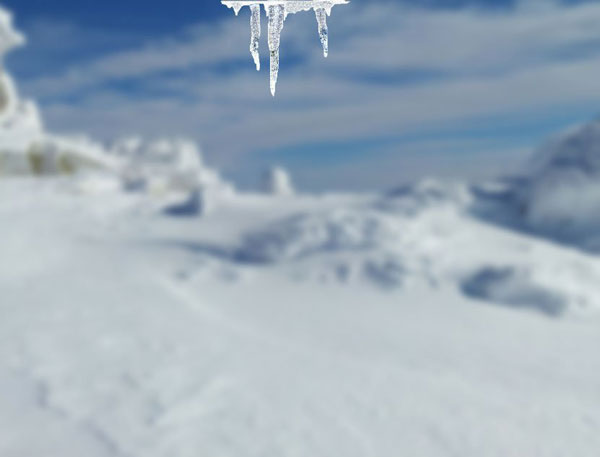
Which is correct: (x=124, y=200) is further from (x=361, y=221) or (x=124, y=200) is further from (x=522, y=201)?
(x=522, y=201)

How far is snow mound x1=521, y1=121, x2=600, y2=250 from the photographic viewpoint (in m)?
6.82

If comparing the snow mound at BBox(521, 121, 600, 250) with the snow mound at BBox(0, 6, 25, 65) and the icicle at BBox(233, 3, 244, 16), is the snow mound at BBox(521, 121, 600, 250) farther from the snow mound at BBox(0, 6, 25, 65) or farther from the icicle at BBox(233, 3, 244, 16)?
the snow mound at BBox(0, 6, 25, 65)

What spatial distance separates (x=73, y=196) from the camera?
29.2 ft

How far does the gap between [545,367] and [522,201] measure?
4.34m

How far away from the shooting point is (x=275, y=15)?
5.50 feet

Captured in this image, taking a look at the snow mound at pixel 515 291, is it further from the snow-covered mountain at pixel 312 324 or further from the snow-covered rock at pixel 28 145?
the snow-covered rock at pixel 28 145

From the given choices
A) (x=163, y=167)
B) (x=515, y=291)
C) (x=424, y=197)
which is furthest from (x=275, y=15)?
(x=163, y=167)

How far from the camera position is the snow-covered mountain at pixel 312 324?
2.48 meters

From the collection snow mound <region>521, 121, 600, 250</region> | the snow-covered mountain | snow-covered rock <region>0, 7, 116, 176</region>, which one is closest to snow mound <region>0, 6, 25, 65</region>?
snow-covered rock <region>0, 7, 116, 176</region>

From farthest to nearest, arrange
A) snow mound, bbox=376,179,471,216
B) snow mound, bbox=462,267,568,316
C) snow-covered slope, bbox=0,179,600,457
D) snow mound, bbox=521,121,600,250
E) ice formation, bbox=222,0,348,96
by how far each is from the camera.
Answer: snow mound, bbox=521,121,600,250 → snow mound, bbox=376,179,471,216 → snow mound, bbox=462,267,568,316 → snow-covered slope, bbox=0,179,600,457 → ice formation, bbox=222,0,348,96

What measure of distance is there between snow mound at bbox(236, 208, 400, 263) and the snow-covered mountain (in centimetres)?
2

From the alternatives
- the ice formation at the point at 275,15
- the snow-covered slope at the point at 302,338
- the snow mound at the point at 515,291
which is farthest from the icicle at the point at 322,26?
the snow mound at the point at 515,291

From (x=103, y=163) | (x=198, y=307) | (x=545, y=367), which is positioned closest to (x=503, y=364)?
(x=545, y=367)

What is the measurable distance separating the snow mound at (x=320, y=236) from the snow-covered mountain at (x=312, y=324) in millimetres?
21
